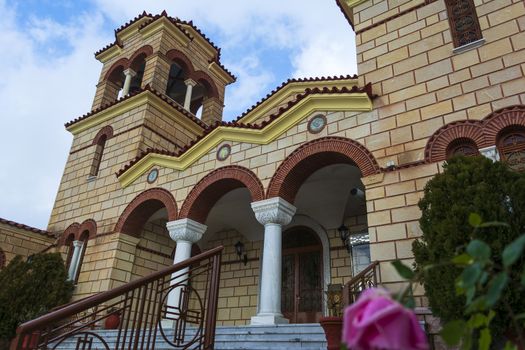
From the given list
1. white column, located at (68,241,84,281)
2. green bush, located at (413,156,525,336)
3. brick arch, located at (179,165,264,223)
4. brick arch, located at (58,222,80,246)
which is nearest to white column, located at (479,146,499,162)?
green bush, located at (413,156,525,336)

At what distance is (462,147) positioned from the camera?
19.7 ft

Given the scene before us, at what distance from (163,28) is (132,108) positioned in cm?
326

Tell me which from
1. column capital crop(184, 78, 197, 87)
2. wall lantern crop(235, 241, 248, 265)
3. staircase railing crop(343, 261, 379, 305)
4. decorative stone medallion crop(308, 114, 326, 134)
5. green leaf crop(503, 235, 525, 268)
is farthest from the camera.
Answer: column capital crop(184, 78, 197, 87)

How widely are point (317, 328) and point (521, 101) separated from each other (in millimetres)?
4139

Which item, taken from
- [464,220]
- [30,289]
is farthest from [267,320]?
[30,289]

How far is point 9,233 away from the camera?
10.6 metres

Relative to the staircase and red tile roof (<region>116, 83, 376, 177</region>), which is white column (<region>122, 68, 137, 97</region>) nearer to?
red tile roof (<region>116, 83, 376, 177</region>)

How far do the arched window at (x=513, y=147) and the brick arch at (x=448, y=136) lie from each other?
11.5 inches

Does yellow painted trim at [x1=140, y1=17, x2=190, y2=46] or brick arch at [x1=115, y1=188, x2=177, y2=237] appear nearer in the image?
brick arch at [x1=115, y1=188, x2=177, y2=237]

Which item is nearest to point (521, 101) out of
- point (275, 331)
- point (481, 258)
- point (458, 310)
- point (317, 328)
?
point (458, 310)

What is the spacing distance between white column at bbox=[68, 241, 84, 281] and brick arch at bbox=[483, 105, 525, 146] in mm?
9509

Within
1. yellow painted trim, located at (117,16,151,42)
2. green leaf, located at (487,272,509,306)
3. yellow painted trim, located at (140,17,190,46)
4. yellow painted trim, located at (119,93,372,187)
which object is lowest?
green leaf, located at (487,272,509,306)

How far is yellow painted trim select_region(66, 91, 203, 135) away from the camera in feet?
39.1

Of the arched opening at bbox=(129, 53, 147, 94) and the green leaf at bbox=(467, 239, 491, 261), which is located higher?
the arched opening at bbox=(129, 53, 147, 94)
